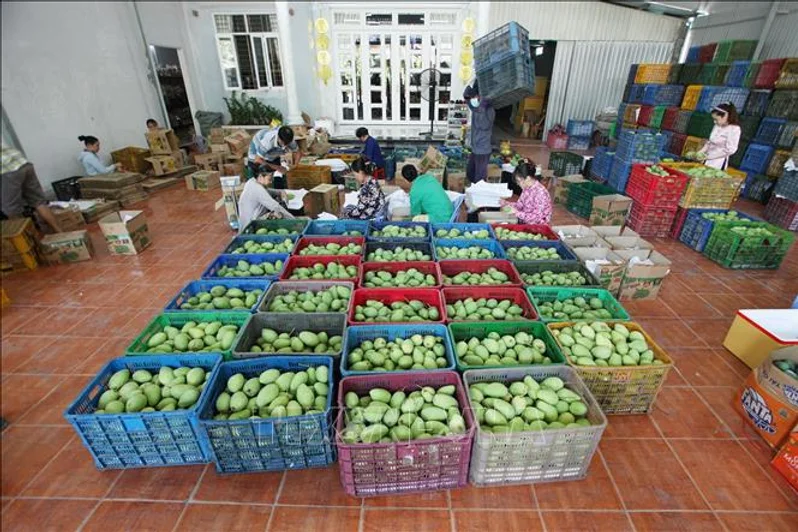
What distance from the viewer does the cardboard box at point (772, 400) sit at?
246 cm

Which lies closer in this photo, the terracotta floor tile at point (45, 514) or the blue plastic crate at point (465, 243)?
the terracotta floor tile at point (45, 514)

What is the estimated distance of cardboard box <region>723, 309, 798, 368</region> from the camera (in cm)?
314

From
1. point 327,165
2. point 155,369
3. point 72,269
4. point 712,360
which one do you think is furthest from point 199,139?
point 712,360

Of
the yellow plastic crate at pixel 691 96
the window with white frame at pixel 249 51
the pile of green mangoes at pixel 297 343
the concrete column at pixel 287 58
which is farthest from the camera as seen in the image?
the window with white frame at pixel 249 51

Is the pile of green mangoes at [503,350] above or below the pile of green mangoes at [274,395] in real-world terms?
above

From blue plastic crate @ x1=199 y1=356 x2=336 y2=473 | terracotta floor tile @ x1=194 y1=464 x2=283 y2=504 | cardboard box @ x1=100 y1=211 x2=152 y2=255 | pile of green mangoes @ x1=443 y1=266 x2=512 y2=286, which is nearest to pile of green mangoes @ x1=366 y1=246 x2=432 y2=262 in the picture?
pile of green mangoes @ x1=443 y1=266 x2=512 y2=286

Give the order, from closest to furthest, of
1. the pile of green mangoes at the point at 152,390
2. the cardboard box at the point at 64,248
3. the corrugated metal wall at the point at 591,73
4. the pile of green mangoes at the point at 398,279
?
the pile of green mangoes at the point at 152,390
the pile of green mangoes at the point at 398,279
the cardboard box at the point at 64,248
the corrugated metal wall at the point at 591,73

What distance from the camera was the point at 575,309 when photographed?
3049mm

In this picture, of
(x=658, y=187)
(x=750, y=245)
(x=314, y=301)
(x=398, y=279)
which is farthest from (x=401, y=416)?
(x=658, y=187)

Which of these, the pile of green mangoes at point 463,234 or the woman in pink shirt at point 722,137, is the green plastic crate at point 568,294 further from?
the woman in pink shirt at point 722,137

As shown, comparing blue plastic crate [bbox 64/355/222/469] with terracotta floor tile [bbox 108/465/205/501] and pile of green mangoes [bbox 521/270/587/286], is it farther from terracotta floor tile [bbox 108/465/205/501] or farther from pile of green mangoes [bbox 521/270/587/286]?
pile of green mangoes [bbox 521/270/587/286]

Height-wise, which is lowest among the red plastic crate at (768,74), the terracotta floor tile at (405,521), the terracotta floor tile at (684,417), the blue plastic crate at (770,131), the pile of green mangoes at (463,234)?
the terracotta floor tile at (405,521)

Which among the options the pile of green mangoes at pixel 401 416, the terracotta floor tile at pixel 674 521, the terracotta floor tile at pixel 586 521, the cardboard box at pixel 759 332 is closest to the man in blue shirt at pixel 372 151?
the pile of green mangoes at pixel 401 416

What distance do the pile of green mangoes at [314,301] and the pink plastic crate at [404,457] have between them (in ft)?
2.60
